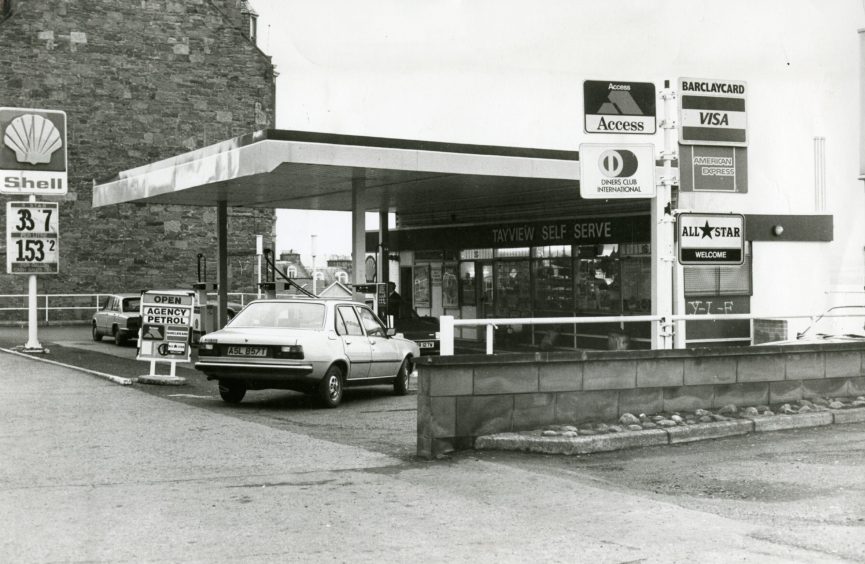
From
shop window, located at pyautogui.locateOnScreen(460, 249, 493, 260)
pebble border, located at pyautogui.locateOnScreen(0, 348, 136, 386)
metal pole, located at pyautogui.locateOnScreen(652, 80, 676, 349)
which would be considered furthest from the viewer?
shop window, located at pyautogui.locateOnScreen(460, 249, 493, 260)

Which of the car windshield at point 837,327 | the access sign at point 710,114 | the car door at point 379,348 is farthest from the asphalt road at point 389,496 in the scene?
the car windshield at point 837,327

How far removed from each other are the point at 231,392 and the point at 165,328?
3547mm

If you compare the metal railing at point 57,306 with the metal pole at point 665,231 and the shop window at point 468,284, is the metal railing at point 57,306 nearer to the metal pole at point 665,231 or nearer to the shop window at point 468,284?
the shop window at point 468,284

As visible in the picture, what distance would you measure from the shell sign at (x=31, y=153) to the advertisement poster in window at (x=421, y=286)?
9960 millimetres

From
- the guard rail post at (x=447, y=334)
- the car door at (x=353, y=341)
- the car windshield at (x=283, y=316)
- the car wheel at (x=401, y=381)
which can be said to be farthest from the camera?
the car wheel at (x=401, y=381)

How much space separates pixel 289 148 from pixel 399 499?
11.1m

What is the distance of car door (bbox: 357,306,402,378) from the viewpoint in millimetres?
15500

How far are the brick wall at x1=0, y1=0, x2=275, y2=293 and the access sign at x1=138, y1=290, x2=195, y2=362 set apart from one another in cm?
2159

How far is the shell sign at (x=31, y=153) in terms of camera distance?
2462 centimetres

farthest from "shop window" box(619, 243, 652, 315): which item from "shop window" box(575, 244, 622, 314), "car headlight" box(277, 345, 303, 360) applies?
"car headlight" box(277, 345, 303, 360)

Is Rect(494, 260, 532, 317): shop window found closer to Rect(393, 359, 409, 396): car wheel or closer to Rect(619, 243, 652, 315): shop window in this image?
Rect(619, 243, 652, 315): shop window

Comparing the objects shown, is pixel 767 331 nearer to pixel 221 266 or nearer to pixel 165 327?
pixel 165 327

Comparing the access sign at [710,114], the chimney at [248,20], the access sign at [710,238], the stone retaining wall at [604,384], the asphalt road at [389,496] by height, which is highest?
the chimney at [248,20]

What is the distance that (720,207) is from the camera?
2242cm
